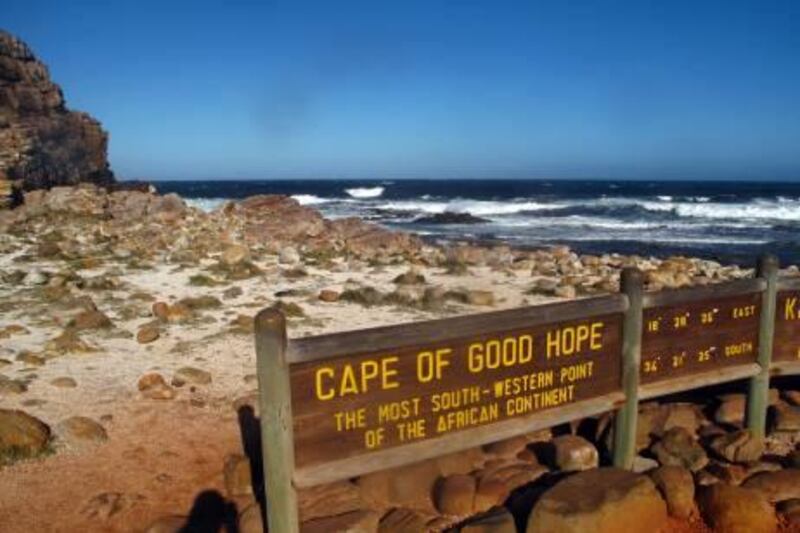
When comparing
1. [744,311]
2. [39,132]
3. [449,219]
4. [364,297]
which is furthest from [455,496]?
[449,219]

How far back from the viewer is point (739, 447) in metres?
4.86

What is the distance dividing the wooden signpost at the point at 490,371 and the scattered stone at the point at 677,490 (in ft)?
0.92

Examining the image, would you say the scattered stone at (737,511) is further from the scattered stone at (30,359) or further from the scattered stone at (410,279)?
the scattered stone at (410,279)

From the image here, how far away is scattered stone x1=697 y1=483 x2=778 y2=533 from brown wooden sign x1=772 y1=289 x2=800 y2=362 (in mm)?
1267

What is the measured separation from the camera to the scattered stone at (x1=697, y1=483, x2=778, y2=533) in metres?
3.93

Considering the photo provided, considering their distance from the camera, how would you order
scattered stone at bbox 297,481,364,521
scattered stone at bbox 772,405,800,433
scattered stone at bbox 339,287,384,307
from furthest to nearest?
scattered stone at bbox 339,287,384,307 → scattered stone at bbox 772,405,800,433 → scattered stone at bbox 297,481,364,521

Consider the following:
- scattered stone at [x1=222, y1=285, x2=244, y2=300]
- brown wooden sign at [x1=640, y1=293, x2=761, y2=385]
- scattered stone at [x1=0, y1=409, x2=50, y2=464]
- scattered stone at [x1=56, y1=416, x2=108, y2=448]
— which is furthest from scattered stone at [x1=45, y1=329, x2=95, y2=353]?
brown wooden sign at [x1=640, y1=293, x2=761, y2=385]

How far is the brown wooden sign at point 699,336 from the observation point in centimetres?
430

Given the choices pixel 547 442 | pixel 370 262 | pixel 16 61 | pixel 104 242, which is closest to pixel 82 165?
pixel 16 61

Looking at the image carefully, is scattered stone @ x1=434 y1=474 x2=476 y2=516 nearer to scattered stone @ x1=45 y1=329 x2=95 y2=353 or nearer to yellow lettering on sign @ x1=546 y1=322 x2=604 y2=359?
yellow lettering on sign @ x1=546 y1=322 x2=604 y2=359

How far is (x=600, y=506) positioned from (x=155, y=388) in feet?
14.9

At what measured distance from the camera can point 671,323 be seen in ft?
14.3

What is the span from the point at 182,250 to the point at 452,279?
6582 mm

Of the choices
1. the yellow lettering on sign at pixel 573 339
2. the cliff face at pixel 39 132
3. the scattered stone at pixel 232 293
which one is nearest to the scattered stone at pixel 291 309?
the scattered stone at pixel 232 293
